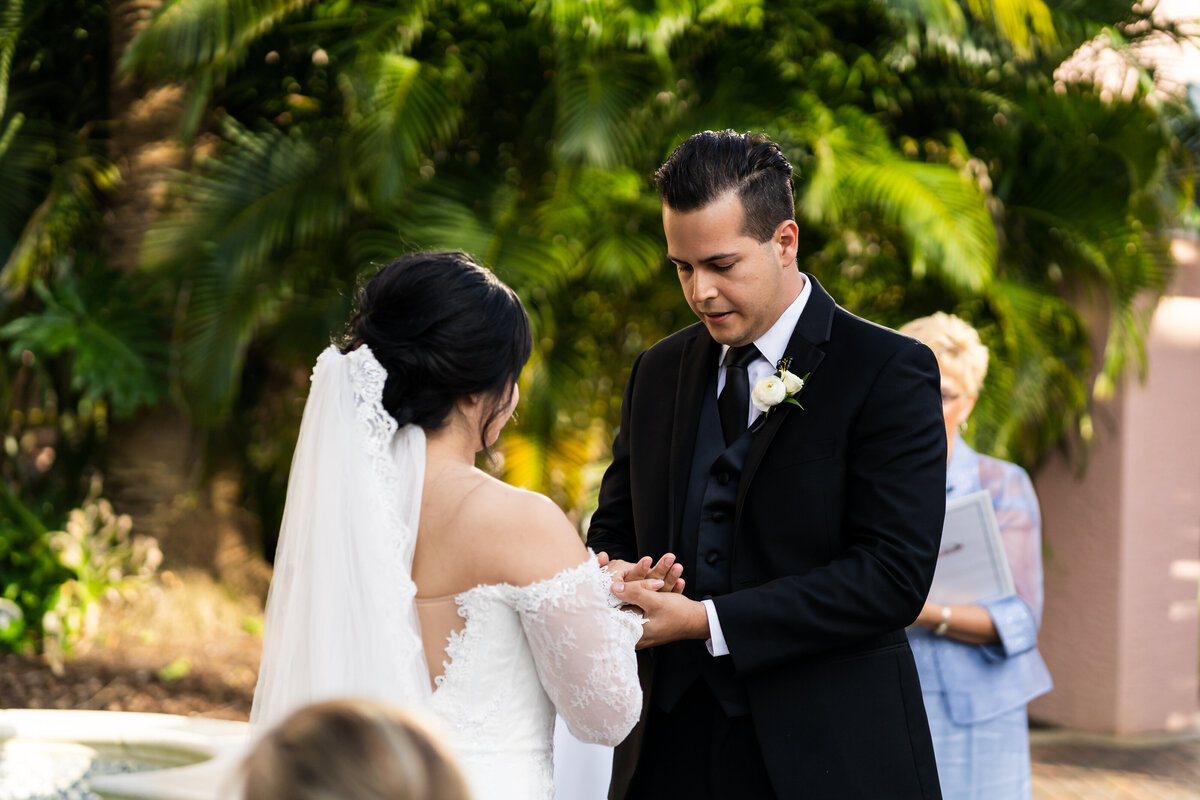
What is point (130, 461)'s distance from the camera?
745 cm

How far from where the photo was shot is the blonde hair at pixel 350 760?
1.20 metres

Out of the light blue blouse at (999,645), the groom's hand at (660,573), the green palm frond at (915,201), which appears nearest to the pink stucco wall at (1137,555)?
the green palm frond at (915,201)

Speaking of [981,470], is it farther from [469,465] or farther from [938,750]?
[469,465]

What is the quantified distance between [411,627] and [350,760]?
3.11ft

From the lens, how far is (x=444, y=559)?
7.00ft

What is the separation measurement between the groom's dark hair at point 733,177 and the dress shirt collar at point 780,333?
0.58 feet

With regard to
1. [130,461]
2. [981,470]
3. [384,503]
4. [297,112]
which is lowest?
[130,461]

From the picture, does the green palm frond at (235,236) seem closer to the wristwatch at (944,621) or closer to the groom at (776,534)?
the wristwatch at (944,621)

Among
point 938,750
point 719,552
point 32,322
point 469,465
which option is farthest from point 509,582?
point 32,322

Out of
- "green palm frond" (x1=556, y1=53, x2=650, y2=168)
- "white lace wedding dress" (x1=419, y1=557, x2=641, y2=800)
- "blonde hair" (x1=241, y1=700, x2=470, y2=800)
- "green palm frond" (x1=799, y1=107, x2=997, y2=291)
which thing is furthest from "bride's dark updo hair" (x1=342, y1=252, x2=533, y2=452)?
"green palm frond" (x1=799, y1=107, x2=997, y2=291)

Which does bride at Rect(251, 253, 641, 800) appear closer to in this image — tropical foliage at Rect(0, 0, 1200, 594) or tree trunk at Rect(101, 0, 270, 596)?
Result: tropical foliage at Rect(0, 0, 1200, 594)

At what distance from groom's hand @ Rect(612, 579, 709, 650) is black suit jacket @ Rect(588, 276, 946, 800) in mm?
53

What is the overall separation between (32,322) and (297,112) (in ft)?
6.96

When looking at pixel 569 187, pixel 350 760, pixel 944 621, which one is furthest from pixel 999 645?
pixel 569 187
